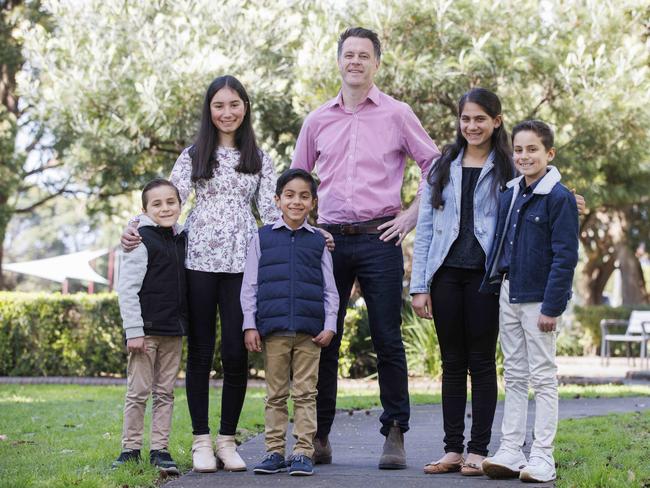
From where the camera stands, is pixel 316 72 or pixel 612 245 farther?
pixel 612 245

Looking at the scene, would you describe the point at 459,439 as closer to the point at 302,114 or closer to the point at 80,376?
the point at 302,114

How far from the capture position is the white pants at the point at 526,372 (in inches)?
177

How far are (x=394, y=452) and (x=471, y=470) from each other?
44 cm

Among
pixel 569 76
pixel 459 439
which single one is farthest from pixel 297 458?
pixel 569 76

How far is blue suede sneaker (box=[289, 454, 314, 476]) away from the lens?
4.56 m

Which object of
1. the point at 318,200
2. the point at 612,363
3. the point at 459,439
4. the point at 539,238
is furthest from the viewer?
A: the point at 612,363

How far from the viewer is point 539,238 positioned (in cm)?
453

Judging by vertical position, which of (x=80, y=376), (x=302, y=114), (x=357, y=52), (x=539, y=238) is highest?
(x=302, y=114)

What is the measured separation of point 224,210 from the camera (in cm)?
490

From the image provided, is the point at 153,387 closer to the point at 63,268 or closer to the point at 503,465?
the point at 503,465

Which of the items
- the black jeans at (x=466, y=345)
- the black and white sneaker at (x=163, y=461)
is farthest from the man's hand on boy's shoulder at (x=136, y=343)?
the black jeans at (x=466, y=345)

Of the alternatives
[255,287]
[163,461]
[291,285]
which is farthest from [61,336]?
[291,285]

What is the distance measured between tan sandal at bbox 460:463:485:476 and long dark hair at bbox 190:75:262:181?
1821 millimetres

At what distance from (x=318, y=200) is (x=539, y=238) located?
1.24 m
